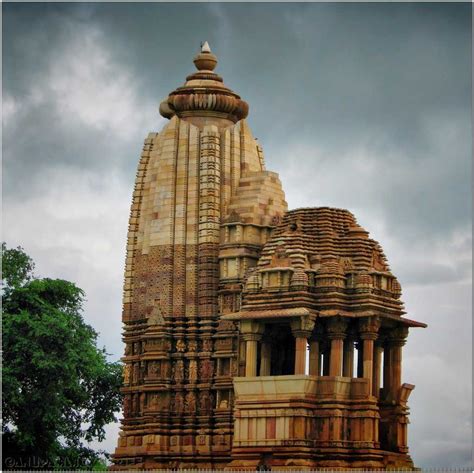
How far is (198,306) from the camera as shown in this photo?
5722 cm

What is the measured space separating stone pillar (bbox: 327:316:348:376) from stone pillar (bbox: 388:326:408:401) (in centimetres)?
196

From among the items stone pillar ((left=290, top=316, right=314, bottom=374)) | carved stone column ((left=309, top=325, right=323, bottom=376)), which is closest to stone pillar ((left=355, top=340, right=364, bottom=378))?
carved stone column ((left=309, top=325, right=323, bottom=376))

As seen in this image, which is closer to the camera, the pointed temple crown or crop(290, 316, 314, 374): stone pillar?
crop(290, 316, 314, 374): stone pillar

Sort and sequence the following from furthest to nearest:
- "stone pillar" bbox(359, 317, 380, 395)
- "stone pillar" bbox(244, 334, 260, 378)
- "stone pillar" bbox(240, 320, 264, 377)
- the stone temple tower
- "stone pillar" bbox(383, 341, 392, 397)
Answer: "stone pillar" bbox(383, 341, 392, 397), "stone pillar" bbox(240, 320, 264, 377), "stone pillar" bbox(244, 334, 260, 378), "stone pillar" bbox(359, 317, 380, 395), the stone temple tower

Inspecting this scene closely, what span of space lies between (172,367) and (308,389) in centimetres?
586

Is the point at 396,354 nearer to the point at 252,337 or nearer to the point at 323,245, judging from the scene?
the point at 323,245

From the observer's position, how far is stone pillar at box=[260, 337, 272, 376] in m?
53.9

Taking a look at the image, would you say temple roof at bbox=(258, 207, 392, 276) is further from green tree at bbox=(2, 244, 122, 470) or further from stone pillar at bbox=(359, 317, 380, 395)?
green tree at bbox=(2, 244, 122, 470)

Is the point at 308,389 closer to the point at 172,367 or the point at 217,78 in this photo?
the point at 172,367

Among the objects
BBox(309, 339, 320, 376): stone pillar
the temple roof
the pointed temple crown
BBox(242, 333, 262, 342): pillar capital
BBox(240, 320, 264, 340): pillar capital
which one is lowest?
BBox(309, 339, 320, 376): stone pillar

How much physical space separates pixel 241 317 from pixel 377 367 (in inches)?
156

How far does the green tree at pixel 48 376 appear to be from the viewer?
2445 inches

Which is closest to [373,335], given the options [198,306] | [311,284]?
[311,284]

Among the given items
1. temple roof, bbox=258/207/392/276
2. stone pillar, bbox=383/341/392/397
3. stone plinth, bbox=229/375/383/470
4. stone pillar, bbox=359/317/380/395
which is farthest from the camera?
stone pillar, bbox=383/341/392/397
